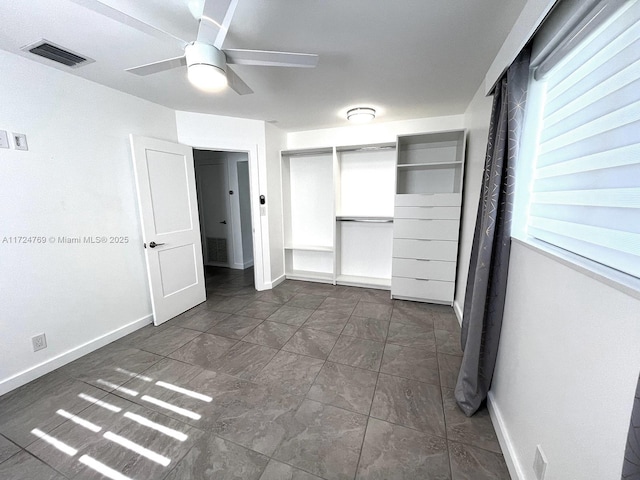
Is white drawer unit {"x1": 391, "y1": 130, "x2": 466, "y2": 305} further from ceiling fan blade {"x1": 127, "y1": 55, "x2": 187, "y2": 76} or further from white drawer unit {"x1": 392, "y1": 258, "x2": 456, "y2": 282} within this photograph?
ceiling fan blade {"x1": 127, "y1": 55, "x2": 187, "y2": 76}

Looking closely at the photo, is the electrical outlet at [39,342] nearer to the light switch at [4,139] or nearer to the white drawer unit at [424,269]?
the light switch at [4,139]

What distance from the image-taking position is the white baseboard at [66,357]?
5.93 ft

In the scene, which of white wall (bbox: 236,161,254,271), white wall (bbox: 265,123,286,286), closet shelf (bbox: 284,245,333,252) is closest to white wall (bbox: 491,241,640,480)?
closet shelf (bbox: 284,245,333,252)

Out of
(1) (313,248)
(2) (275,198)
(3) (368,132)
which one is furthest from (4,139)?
(3) (368,132)

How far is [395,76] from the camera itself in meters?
2.10

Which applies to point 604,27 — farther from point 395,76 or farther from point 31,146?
point 31,146

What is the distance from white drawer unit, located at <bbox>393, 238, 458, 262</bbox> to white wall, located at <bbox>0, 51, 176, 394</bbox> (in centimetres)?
294

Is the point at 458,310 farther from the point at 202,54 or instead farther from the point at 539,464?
the point at 202,54

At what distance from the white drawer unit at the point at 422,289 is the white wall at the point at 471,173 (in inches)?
4.3

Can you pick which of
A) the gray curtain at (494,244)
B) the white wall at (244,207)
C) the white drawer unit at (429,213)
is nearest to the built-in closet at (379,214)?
the white drawer unit at (429,213)

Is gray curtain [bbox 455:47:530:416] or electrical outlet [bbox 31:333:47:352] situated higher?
gray curtain [bbox 455:47:530:416]

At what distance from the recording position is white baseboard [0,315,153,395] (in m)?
1.81

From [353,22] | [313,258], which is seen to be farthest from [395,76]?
[313,258]

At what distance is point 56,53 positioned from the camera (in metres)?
1.72
